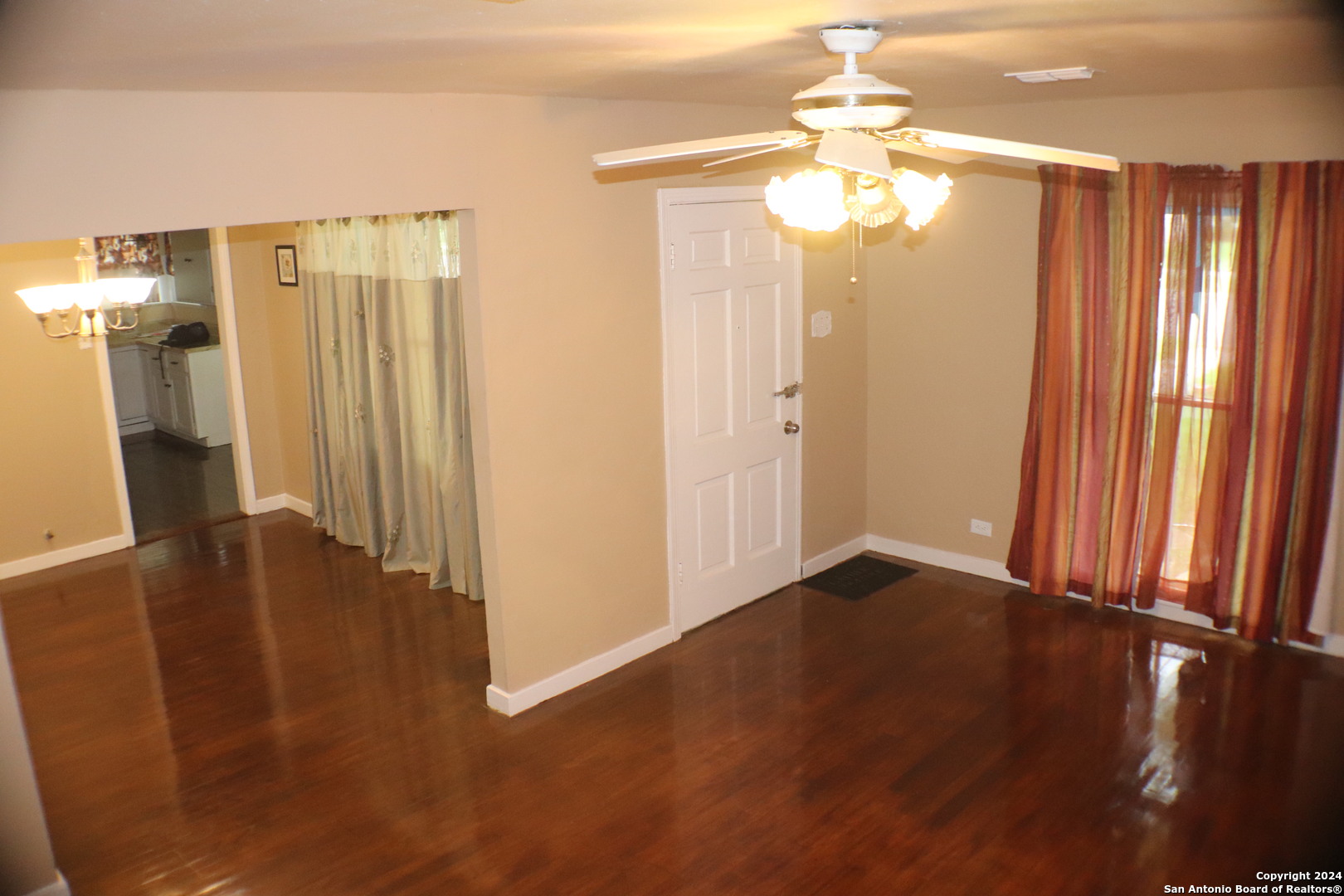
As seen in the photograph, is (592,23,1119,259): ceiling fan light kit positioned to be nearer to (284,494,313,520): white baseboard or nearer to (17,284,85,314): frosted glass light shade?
(17,284,85,314): frosted glass light shade

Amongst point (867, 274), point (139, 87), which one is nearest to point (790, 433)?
point (867, 274)

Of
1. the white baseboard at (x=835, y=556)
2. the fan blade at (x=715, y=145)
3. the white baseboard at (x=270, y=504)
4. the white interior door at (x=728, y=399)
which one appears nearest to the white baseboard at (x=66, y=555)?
the white baseboard at (x=270, y=504)

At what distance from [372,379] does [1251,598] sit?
15.0 ft

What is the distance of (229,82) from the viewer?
9.46ft

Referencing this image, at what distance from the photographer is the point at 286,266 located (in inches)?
259

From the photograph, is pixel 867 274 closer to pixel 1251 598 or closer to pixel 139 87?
pixel 1251 598

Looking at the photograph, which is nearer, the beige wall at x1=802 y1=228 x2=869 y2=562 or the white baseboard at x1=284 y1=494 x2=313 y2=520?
the beige wall at x1=802 y1=228 x2=869 y2=562

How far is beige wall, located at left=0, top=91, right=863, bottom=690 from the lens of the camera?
2889 mm

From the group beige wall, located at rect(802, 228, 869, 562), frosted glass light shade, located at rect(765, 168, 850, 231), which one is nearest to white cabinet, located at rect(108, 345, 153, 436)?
beige wall, located at rect(802, 228, 869, 562)

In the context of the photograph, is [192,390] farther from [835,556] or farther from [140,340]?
[835,556]

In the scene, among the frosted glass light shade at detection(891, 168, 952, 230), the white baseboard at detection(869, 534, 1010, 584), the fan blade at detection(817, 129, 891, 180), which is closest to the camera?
the fan blade at detection(817, 129, 891, 180)

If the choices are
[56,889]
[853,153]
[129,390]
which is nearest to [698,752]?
[56,889]

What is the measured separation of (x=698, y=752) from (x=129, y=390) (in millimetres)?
7202

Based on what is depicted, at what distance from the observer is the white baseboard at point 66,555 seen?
6012 mm
